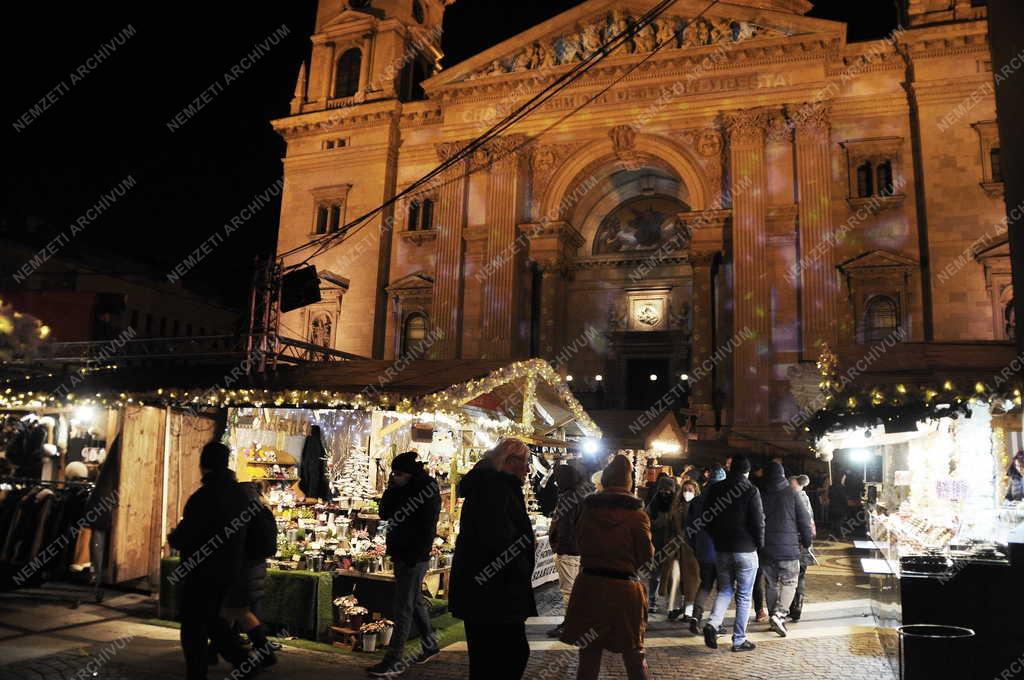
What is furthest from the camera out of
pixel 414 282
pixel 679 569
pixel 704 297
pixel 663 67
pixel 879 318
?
pixel 414 282

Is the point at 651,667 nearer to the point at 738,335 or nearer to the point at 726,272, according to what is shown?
the point at 738,335

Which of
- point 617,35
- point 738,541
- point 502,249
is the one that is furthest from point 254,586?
point 617,35

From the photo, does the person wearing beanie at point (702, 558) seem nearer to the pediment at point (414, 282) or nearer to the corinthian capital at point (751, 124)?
the corinthian capital at point (751, 124)

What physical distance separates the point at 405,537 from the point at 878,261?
21.3m

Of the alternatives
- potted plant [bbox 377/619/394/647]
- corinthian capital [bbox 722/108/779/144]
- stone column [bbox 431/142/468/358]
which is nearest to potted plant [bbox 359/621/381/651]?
potted plant [bbox 377/619/394/647]

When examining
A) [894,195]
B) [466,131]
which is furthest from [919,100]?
[466,131]

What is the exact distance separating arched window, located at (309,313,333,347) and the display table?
70.6 feet

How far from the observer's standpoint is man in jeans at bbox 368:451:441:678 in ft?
22.4

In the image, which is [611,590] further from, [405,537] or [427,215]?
[427,215]

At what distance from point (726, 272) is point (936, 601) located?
2037 cm

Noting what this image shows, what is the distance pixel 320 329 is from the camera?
29.7 m

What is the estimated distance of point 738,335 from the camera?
79.4 feet

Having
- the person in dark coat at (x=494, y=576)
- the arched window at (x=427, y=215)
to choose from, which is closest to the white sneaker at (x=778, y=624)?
the person in dark coat at (x=494, y=576)

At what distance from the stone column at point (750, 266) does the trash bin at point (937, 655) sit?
18.3 metres
